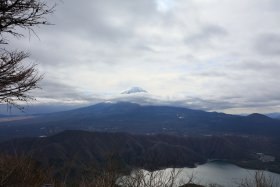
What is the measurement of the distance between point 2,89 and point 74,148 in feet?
507

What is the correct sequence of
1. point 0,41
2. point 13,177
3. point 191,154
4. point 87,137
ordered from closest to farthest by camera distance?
1. point 0,41
2. point 13,177
3. point 87,137
4. point 191,154

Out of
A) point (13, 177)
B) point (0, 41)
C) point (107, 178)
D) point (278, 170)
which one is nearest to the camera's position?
point (107, 178)

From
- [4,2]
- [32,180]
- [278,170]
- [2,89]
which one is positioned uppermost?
[4,2]

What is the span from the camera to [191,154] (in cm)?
19488

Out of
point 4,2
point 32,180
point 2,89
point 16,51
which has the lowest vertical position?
point 32,180

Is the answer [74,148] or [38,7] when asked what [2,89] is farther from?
[74,148]

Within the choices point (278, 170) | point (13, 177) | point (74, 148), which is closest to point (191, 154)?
point (278, 170)

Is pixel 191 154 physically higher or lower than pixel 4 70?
lower

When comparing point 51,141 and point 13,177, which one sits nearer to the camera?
point 13,177

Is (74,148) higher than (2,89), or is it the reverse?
(2,89)

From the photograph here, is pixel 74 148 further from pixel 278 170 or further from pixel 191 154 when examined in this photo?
pixel 278 170

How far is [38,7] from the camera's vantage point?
30.4ft

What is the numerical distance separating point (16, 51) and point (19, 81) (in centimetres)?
94

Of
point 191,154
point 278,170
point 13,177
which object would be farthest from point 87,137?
point 13,177
